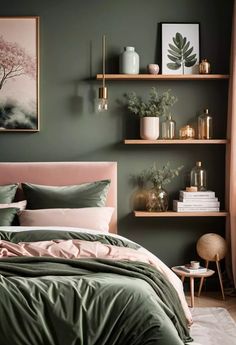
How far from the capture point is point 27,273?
3.23 m

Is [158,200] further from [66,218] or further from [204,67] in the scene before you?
[204,67]

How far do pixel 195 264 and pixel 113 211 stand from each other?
85cm

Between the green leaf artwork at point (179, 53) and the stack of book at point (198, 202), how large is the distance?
1153 millimetres

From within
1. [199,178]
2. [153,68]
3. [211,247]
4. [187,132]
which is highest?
[153,68]

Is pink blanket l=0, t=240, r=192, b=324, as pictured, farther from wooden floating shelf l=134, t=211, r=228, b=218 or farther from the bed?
wooden floating shelf l=134, t=211, r=228, b=218

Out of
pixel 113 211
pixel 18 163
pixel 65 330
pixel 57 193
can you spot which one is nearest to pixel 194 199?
pixel 113 211

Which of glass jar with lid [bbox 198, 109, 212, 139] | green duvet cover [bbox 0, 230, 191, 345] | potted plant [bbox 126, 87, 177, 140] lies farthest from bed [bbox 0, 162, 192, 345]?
glass jar with lid [bbox 198, 109, 212, 139]

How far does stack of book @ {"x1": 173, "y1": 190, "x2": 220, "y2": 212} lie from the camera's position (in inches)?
213

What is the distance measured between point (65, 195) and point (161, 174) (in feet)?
3.06

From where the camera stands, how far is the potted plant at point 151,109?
17.7ft

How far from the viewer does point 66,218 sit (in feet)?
15.8

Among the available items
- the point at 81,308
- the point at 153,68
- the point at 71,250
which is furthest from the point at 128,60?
the point at 81,308

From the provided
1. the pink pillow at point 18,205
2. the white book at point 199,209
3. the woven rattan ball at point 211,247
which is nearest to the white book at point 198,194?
the white book at point 199,209

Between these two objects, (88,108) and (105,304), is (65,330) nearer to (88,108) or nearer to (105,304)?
(105,304)
